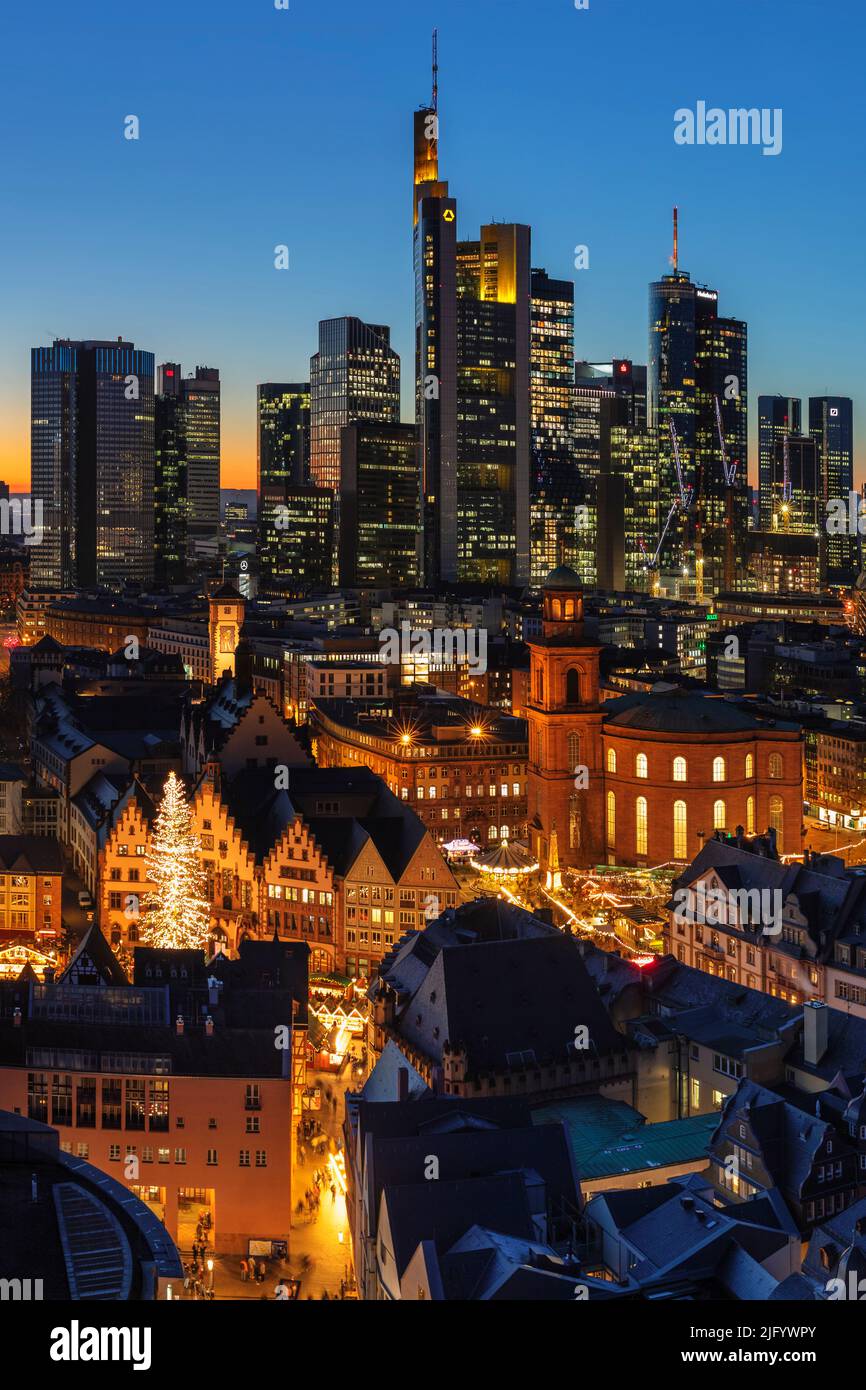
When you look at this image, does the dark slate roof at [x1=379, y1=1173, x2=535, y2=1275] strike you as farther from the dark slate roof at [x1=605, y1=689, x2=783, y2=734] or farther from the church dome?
the church dome

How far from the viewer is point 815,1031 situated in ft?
125

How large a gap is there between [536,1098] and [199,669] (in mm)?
125458

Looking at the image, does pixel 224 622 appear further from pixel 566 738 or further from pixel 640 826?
pixel 640 826

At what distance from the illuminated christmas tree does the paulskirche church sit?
24412 millimetres

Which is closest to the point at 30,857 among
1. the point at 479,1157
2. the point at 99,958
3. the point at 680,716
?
the point at 99,958

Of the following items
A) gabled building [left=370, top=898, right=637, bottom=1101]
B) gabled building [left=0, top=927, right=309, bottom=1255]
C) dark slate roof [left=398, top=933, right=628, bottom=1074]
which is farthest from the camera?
dark slate roof [left=398, top=933, right=628, bottom=1074]

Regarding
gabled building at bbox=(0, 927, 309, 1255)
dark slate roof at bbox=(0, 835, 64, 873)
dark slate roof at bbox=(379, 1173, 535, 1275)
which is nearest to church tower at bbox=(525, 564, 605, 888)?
dark slate roof at bbox=(0, 835, 64, 873)

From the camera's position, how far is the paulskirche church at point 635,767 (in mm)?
79438

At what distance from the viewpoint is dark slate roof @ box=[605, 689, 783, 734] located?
262 ft

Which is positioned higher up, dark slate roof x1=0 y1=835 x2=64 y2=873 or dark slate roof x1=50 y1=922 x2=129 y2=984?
dark slate roof x1=50 y1=922 x2=129 y2=984

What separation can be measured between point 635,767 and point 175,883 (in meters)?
32.4

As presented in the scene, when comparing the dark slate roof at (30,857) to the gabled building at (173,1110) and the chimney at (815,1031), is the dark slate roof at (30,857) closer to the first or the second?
the gabled building at (173,1110)

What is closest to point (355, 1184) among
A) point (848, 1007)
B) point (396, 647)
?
point (848, 1007)

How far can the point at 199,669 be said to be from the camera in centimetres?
16050
